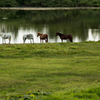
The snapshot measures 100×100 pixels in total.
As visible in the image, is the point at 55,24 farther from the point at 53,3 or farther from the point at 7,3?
the point at 53,3

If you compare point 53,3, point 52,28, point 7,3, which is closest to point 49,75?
point 52,28

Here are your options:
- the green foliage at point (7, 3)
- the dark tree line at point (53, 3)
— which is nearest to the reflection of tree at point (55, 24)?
the green foliage at point (7, 3)

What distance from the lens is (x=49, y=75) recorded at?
9172 mm

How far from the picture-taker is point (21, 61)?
39.6 feet

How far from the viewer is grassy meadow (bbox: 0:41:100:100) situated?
6.54 metres

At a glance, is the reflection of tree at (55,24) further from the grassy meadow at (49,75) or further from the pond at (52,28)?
the grassy meadow at (49,75)

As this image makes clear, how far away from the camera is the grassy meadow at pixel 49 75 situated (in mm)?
6535

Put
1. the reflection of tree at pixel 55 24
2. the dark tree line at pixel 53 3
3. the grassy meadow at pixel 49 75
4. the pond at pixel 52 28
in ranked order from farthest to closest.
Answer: the dark tree line at pixel 53 3 < the reflection of tree at pixel 55 24 < the pond at pixel 52 28 < the grassy meadow at pixel 49 75

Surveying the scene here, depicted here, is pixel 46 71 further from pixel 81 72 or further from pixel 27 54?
pixel 27 54

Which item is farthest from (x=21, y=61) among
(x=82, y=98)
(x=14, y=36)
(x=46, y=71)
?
(x=14, y=36)

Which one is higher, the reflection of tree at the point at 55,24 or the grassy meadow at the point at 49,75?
the reflection of tree at the point at 55,24

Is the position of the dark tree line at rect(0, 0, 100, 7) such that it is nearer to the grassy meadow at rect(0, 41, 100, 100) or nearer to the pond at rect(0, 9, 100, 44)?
the pond at rect(0, 9, 100, 44)

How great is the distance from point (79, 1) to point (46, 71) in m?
100

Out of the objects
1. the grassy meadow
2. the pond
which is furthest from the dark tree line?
the grassy meadow
